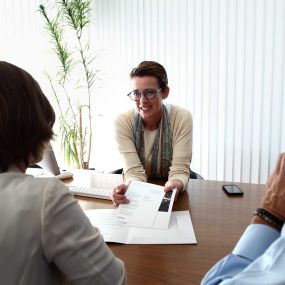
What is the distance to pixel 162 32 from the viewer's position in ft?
10.9

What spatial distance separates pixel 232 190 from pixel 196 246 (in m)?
0.58

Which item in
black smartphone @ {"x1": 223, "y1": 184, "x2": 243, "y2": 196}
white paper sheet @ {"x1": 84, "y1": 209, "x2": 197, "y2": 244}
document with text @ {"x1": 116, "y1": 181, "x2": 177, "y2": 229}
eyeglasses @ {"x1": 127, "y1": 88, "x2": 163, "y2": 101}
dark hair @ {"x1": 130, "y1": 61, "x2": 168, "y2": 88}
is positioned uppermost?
dark hair @ {"x1": 130, "y1": 61, "x2": 168, "y2": 88}

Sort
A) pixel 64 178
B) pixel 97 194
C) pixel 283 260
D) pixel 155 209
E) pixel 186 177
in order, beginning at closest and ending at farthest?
pixel 283 260, pixel 155 209, pixel 97 194, pixel 186 177, pixel 64 178

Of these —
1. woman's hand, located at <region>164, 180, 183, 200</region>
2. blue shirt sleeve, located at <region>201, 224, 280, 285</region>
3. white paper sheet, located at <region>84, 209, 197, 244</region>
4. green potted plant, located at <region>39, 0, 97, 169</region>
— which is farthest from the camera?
green potted plant, located at <region>39, 0, 97, 169</region>

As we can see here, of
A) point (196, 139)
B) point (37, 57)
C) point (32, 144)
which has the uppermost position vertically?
point (37, 57)

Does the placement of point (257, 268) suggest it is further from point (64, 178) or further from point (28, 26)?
point (28, 26)

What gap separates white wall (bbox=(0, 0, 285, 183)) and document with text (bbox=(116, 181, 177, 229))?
1.93 m

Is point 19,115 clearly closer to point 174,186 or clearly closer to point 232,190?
point 174,186

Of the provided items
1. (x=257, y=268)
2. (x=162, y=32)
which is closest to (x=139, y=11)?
(x=162, y=32)

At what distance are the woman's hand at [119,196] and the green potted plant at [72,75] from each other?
6.61 ft

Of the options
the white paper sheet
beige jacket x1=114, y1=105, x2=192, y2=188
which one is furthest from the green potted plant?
the white paper sheet

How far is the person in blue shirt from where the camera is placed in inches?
22.6

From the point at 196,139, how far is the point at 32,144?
269cm

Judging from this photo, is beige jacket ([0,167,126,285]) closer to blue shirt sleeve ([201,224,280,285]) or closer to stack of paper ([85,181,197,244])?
blue shirt sleeve ([201,224,280,285])
